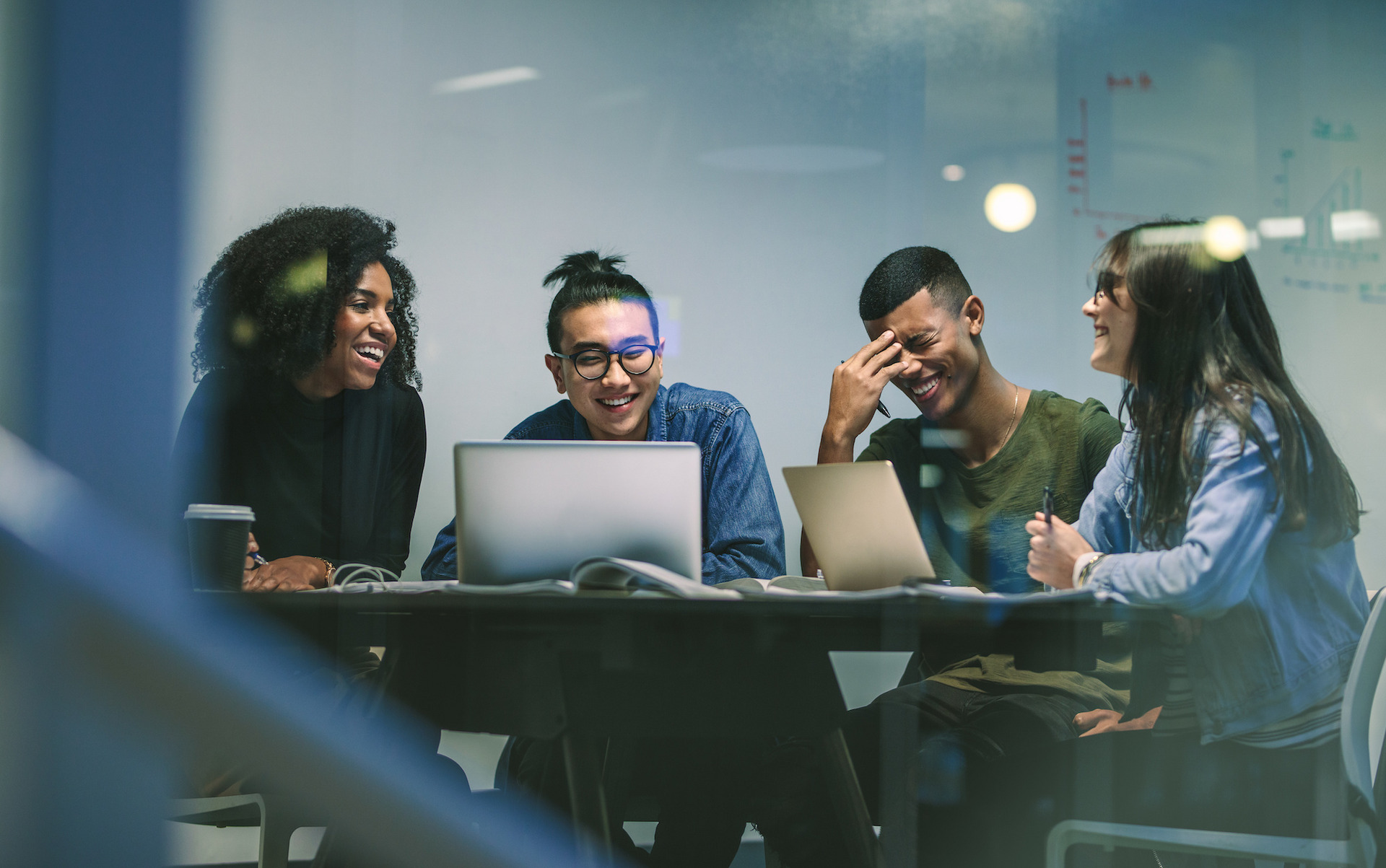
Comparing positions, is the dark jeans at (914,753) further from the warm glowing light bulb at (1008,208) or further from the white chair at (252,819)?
the warm glowing light bulb at (1008,208)

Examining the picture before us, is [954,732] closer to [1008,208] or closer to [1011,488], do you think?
[1011,488]

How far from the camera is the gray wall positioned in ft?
7.46

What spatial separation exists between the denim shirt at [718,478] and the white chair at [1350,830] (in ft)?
2.34

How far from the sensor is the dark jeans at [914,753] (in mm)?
1255

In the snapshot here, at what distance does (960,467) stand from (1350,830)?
37.2 inches

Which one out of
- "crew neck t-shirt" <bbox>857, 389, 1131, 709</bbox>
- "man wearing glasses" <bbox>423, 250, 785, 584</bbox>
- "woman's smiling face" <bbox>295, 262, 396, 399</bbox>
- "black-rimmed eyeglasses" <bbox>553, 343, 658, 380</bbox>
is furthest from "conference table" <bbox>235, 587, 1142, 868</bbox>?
"woman's smiling face" <bbox>295, 262, 396, 399</bbox>

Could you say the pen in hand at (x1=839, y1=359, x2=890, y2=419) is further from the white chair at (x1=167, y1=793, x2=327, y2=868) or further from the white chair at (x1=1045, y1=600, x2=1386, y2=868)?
the white chair at (x1=167, y1=793, x2=327, y2=868)

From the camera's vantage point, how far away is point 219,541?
39.8 inches

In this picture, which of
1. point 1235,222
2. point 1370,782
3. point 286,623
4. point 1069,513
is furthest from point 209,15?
Answer: point 1235,222

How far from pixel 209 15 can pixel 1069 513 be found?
2017mm

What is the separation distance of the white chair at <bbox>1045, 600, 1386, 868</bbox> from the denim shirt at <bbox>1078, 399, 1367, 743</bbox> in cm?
3

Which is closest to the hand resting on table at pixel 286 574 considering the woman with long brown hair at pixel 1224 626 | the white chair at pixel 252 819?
the white chair at pixel 252 819

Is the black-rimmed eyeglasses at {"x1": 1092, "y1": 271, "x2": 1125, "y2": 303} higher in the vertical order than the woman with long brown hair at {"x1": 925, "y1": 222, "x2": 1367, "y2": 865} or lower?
higher

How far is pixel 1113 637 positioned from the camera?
882 millimetres
